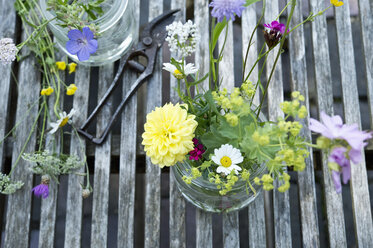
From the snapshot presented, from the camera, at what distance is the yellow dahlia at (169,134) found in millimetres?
637

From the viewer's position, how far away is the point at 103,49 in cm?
104

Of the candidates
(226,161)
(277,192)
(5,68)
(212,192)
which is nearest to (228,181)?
(226,161)

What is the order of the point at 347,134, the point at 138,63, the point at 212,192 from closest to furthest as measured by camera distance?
the point at 347,134, the point at 212,192, the point at 138,63

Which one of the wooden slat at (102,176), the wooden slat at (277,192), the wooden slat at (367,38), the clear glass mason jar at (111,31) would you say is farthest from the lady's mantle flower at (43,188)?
the wooden slat at (367,38)

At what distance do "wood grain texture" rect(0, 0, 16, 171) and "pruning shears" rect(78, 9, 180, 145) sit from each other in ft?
0.73

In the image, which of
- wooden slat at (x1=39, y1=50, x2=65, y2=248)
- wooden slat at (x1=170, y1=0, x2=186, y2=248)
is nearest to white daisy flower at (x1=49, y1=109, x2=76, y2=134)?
wooden slat at (x1=39, y1=50, x2=65, y2=248)

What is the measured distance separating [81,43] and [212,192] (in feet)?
1.45

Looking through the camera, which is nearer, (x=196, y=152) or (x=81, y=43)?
(x=196, y=152)

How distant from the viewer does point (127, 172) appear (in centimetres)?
100

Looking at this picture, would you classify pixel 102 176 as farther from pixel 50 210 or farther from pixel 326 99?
pixel 326 99

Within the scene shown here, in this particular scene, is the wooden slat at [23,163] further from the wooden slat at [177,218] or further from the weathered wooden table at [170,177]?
the wooden slat at [177,218]

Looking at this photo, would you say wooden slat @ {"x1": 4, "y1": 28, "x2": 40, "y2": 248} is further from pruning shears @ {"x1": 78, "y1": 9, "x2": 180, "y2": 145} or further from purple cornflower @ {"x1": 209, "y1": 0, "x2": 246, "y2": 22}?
purple cornflower @ {"x1": 209, "y1": 0, "x2": 246, "y2": 22}

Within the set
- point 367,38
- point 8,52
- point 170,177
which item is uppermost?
point 367,38

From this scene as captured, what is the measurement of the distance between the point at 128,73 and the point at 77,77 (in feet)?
0.47
